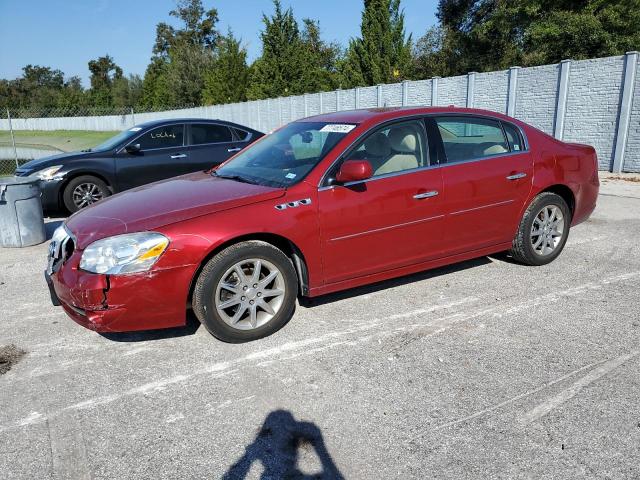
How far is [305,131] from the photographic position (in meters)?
4.62

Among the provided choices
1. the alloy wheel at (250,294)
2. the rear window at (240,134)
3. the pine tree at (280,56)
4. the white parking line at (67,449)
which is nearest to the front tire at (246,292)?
the alloy wheel at (250,294)

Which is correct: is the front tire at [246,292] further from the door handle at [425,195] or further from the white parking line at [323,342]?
the door handle at [425,195]

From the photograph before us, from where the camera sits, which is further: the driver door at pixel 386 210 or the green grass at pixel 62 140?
the green grass at pixel 62 140

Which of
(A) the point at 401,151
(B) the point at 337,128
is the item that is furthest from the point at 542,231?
(B) the point at 337,128

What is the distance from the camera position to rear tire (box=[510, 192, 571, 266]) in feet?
16.1

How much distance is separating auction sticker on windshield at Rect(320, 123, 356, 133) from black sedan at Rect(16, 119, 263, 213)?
4794mm

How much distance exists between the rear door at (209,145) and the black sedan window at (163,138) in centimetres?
18

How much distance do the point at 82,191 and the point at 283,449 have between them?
22.9 feet

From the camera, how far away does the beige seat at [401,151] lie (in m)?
4.18

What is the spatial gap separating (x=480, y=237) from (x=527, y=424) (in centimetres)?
224

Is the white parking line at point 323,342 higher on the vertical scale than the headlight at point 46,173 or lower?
lower

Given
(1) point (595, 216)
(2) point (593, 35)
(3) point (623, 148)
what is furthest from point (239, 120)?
(1) point (595, 216)

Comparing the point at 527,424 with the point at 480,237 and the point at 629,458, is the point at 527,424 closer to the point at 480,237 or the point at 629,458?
the point at 629,458

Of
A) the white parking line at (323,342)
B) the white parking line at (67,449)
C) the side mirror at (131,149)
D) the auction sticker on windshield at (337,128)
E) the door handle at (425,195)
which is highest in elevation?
the auction sticker on windshield at (337,128)
